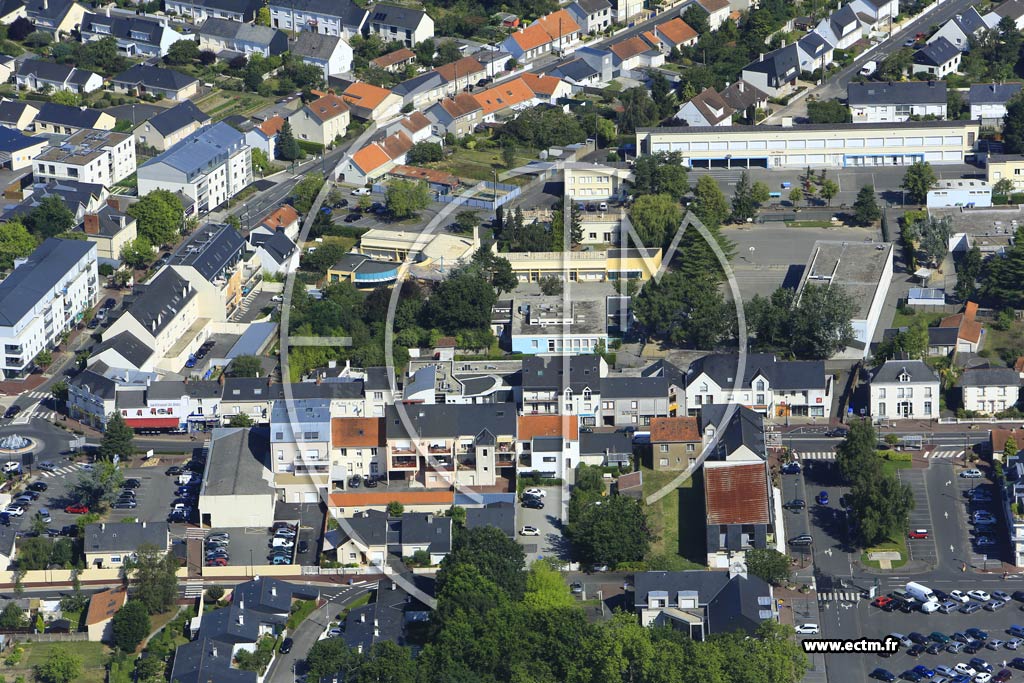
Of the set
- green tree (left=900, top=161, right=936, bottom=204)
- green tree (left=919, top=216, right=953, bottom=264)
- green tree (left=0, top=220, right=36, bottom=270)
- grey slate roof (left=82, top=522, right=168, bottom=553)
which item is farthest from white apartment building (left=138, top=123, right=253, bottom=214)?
green tree (left=919, top=216, right=953, bottom=264)

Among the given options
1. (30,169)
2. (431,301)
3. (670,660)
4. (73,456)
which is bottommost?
(670,660)

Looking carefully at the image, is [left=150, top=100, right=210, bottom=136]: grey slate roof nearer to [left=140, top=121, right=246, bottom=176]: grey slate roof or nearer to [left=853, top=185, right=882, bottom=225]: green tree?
[left=140, top=121, right=246, bottom=176]: grey slate roof

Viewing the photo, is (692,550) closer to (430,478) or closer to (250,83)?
(430,478)

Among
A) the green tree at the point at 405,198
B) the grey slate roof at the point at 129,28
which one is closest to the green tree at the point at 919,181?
the green tree at the point at 405,198

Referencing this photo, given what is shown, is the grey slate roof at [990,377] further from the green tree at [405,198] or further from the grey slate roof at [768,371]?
the green tree at [405,198]

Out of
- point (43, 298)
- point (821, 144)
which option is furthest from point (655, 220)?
point (43, 298)

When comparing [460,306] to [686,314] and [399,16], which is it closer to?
[686,314]

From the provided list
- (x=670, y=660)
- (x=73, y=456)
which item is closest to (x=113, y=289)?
(x=73, y=456)
